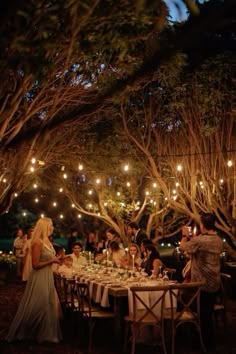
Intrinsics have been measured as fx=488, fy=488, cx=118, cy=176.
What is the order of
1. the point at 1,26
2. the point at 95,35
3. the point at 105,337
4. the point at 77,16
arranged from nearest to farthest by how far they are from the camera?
the point at 1,26, the point at 77,16, the point at 95,35, the point at 105,337

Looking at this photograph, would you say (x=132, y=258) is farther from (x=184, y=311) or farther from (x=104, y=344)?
(x=184, y=311)

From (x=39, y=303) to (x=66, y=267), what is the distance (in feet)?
8.98

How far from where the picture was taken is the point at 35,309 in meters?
7.32

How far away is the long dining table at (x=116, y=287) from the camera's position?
7.23 m

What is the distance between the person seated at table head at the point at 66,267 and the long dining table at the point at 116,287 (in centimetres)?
54

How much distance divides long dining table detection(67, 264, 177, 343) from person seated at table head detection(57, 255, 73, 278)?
535 mm

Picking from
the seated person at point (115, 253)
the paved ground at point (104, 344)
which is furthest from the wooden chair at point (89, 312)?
the seated person at point (115, 253)

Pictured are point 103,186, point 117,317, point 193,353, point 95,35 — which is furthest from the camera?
point 103,186

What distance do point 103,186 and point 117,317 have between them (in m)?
12.4

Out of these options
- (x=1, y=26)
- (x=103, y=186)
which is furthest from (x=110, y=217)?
(x=1, y=26)

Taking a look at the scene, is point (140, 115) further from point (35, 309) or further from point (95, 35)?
point (95, 35)

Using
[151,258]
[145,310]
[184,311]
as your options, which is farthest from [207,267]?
[151,258]

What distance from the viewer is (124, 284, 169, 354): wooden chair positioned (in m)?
Answer: 6.45

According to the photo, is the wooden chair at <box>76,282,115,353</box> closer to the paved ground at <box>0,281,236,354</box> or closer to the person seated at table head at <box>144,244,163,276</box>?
the paved ground at <box>0,281,236,354</box>
